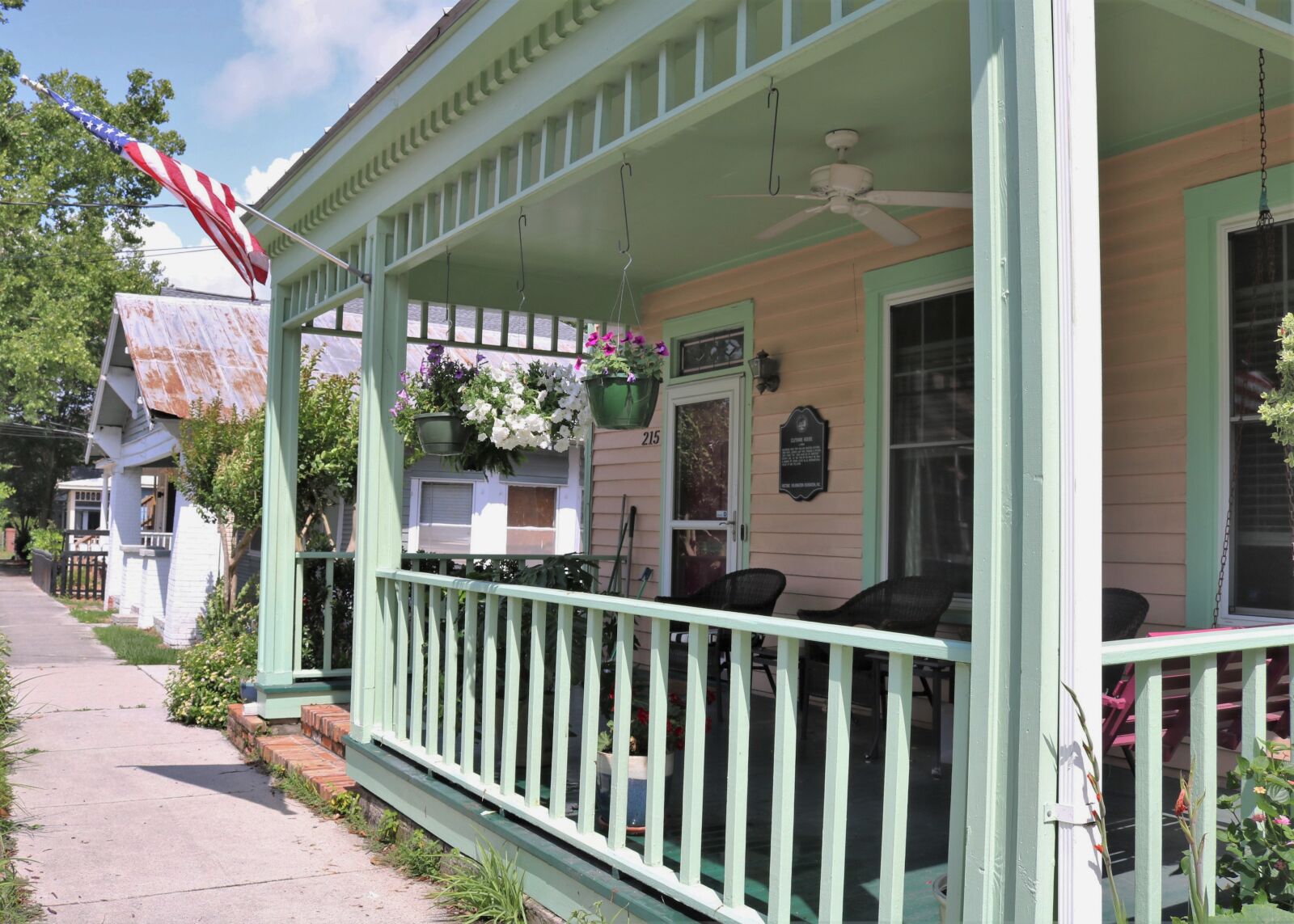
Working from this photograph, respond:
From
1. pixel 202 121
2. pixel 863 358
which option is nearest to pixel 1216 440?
pixel 863 358

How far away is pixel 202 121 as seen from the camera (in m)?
31.8

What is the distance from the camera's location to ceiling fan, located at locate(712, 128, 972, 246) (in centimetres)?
454

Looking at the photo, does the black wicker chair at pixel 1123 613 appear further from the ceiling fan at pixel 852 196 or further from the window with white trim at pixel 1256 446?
the ceiling fan at pixel 852 196

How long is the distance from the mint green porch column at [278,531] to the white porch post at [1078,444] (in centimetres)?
568

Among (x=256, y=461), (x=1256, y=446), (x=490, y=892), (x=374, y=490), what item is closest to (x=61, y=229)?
(x=256, y=461)

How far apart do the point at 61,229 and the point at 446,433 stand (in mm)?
25286

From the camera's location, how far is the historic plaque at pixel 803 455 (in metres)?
6.25

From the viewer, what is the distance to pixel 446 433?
4.55 meters

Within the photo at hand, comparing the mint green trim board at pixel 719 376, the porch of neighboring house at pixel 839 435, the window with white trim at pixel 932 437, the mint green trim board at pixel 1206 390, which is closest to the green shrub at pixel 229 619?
the porch of neighboring house at pixel 839 435

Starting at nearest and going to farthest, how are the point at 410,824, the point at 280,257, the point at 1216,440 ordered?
the point at 1216,440 < the point at 410,824 < the point at 280,257

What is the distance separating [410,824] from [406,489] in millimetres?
10169

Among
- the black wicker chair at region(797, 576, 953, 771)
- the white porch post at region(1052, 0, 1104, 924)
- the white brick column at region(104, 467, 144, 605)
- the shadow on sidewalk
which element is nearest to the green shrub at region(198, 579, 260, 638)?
the shadow on sidewalk

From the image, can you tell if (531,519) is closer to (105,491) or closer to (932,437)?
(932,437)

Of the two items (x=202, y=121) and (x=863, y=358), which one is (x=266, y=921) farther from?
(x=202, y=121)
